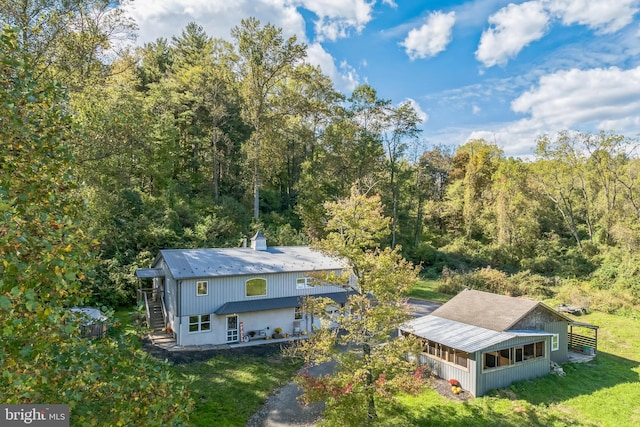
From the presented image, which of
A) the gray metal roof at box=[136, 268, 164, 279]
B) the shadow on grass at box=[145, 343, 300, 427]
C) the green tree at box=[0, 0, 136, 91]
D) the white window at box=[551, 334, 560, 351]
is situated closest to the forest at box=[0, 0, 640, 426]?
the green tree at box=[0, 0, 136, 91]

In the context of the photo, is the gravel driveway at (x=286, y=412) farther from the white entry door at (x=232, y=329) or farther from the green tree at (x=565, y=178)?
the green tree at (x=565, y=178)

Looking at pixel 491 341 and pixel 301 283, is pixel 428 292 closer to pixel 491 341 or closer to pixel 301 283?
pixel 301 283

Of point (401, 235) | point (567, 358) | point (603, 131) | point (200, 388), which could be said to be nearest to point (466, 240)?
point (401, 235)

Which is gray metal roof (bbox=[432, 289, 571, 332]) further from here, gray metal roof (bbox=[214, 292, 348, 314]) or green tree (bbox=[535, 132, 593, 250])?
green tree (bbox=[535, 132, 593, 250])

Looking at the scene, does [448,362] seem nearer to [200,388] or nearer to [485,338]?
[485,338]

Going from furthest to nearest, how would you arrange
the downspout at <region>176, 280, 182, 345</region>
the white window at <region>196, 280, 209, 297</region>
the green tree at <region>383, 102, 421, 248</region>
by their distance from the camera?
the green tree at <region>383, 102, 421, 248</region> < the white window at <region>196, 280, 209, 297</region> < the downspout at <region>176, 280, 182, 345</region>

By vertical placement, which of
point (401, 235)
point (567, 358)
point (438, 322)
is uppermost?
point (401, 235)

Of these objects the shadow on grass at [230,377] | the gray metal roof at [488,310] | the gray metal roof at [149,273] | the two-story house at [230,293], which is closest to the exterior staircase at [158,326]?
the two-story house at [230,293]
